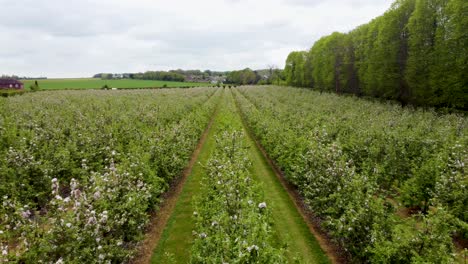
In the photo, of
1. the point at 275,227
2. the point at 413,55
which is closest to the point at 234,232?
the point at 275,227

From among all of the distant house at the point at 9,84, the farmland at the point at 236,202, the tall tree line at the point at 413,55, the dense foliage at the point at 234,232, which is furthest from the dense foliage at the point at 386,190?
the distant house at the point at 9,84

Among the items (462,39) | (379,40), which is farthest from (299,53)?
(462,39)

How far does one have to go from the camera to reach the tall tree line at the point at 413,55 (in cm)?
2517

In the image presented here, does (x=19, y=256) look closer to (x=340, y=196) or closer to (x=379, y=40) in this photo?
(x=340, y=196)

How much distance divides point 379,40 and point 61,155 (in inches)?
1629

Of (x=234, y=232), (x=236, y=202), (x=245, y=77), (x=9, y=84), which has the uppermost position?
(x=245, y=77)

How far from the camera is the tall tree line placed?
2517cm

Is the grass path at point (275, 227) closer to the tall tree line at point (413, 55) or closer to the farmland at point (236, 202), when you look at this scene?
the farmland at point (236, 202)

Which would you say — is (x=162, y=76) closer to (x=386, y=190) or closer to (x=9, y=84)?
(x=9, y=84)

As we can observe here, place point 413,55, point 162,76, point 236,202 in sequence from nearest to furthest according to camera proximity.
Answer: point 236,202 → point 413,55 → point 162,76

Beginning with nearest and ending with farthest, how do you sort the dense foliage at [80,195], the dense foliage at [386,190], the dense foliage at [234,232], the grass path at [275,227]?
the dense foliage at [234,232], the dense foliage at [80,195], the dense foliage at [386,190], the grass path at [275,227]

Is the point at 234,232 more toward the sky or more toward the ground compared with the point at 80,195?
more toward the ground

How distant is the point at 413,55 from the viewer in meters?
31.1

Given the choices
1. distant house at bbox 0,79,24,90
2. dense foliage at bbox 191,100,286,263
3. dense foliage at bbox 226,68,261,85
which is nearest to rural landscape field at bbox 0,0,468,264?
dense foliage at bbox 191,100,286,263
